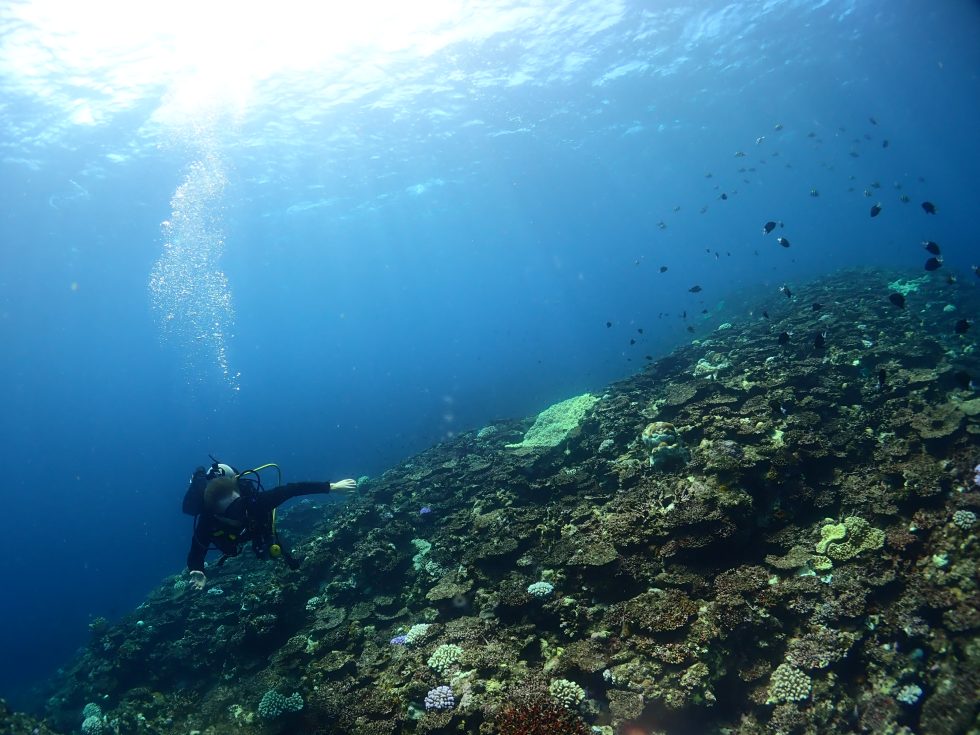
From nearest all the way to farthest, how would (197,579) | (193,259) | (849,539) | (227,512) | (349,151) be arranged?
1. (849,539)
2. (197,579)
3. (227,512)
4. (349,151)
5. (193,259)

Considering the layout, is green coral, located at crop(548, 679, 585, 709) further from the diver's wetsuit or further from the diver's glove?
the diver's glove

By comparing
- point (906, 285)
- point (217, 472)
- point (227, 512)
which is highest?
point (217, 472)

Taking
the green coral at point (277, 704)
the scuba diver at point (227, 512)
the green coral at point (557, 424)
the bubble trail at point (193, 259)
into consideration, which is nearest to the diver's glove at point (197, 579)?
the scuba diver at point (227, 512)

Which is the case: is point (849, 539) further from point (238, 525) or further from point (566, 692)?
point (238, 525)

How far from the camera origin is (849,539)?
23.0 feet

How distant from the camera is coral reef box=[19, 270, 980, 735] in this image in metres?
5.82

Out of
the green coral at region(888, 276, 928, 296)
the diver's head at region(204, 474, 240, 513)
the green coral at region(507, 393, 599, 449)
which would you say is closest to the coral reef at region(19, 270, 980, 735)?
the green coral at region(507, 393, 599, 449)

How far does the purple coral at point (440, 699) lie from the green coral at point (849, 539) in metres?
5.88

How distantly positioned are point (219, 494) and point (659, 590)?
744cm

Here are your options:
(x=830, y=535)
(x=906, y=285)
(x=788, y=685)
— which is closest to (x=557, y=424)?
(x=830, y=535)

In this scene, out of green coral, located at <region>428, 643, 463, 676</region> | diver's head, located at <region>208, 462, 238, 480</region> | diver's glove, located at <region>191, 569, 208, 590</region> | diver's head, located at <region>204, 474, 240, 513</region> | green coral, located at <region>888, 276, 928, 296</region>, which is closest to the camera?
green coral, located at <region>428, 643, 463, 676</region>

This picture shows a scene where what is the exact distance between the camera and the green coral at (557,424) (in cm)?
1458

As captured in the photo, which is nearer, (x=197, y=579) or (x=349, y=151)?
(x=197, y=579)

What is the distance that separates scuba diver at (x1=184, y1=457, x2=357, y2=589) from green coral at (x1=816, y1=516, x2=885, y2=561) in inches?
317
